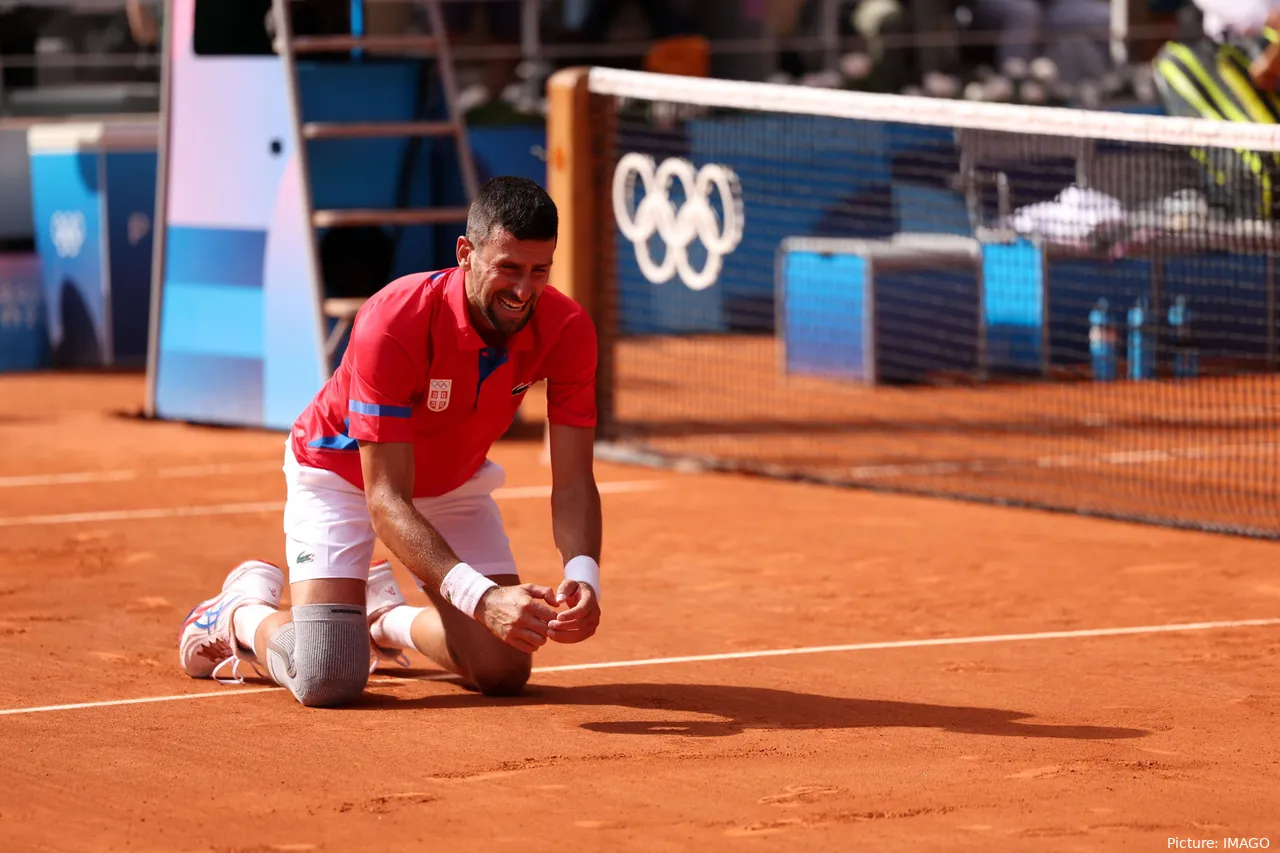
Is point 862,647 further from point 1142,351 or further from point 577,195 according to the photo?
point 1142,351

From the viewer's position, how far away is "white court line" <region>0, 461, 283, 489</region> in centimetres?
1048

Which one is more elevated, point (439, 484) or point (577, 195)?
point (577, 195)

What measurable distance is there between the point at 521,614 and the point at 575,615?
0.15 metres

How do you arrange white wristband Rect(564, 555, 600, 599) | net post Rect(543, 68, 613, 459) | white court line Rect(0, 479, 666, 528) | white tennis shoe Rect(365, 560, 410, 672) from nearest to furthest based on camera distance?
white wristband Rect(564, 555, 600, 599) → white tennis shoe Rect(365, 560, 410, 672) → white court line Rect(0, 479, 666, 528) → net post Rect(543, 68, 613, 459)

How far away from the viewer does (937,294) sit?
1452cm

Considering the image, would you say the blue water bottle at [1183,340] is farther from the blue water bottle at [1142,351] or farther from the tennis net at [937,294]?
the blue water bottle at [1142,351]

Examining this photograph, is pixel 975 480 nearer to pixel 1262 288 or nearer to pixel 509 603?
pixel 1262 288

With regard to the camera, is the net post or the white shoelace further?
the net post

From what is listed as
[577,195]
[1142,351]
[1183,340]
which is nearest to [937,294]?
[1142,351]

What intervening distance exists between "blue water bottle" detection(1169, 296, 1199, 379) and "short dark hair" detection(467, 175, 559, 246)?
8917mm

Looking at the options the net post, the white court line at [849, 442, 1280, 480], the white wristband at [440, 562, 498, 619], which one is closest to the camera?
the white wristband at [440, 562, 498, 619]

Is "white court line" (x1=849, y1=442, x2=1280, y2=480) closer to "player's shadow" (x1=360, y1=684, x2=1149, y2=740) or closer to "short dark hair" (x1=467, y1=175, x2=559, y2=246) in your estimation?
"player's shadow" (x1=360, y1=684, x2=1149, y2=740)

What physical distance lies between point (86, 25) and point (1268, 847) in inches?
674

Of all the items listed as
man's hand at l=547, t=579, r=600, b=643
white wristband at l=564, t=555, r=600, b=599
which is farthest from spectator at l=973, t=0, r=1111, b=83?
man's hand at l=547, t=579, r=600, b=643
